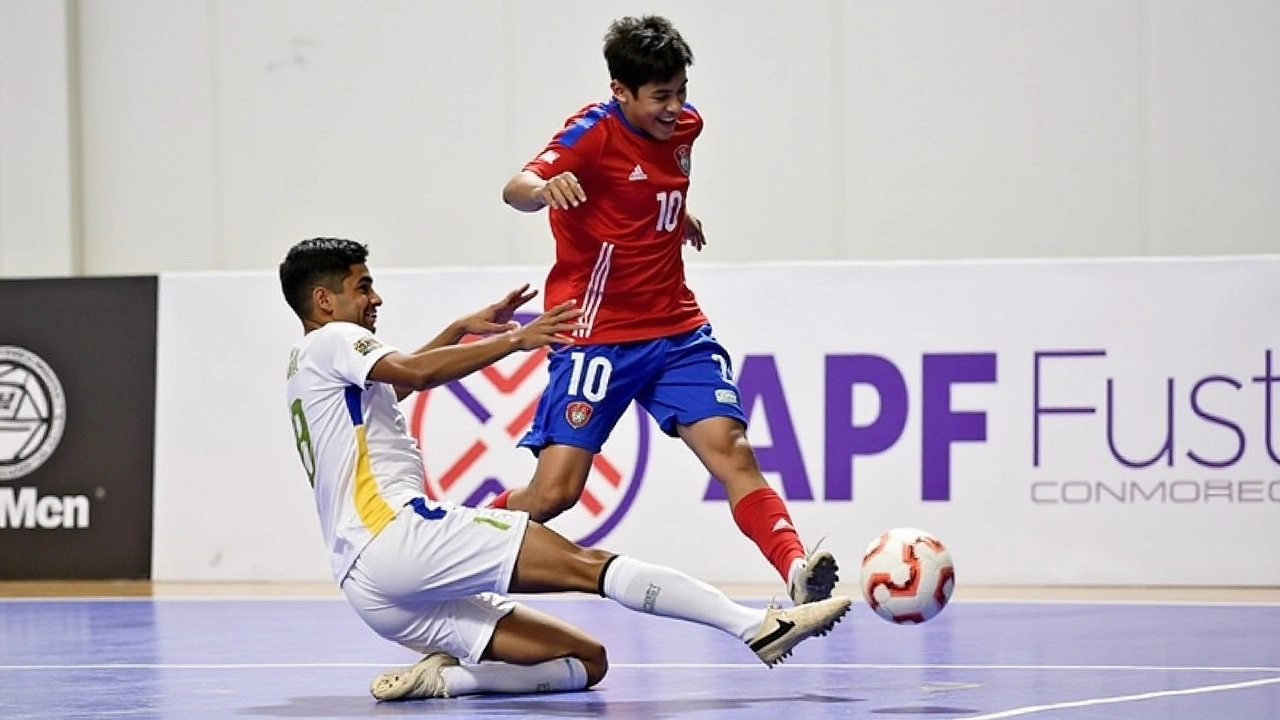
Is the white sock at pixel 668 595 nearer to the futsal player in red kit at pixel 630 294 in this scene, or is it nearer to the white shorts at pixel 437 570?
the white shorts at pixel 437 570

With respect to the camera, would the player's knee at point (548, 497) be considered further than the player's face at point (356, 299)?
Yes

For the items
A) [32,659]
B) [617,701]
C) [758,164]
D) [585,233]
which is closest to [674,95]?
[585,233]

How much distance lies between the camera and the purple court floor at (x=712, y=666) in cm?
549

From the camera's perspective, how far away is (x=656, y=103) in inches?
254

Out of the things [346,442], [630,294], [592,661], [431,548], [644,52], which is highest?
[644,52]

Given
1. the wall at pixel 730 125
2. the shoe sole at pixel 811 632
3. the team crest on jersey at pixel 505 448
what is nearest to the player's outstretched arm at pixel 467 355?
the shoe sole at pixel 811 632

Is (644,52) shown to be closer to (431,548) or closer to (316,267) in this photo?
(316,267)

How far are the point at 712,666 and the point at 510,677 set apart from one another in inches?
36.1

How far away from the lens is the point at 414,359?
221 inches

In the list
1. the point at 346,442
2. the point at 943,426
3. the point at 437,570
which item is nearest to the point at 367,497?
the point at 346,442

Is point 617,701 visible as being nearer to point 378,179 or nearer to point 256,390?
point 256,390

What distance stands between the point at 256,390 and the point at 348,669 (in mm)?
3824

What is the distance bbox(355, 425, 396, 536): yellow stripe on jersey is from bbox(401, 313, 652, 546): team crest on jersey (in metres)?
3.99

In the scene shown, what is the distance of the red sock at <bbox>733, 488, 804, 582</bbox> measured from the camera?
6.04 m
